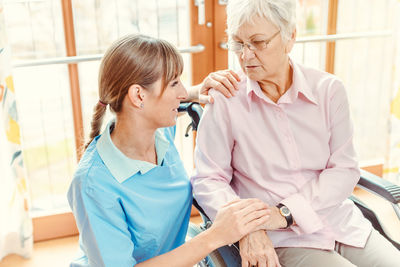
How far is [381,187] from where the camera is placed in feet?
5.09

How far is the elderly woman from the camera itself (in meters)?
1.48

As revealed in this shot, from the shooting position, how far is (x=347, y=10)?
2809mm

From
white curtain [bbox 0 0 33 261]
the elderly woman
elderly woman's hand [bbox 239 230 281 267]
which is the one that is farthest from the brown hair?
white curtain [bbox 0 0 33 261]

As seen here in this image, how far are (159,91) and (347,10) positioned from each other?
1874mm

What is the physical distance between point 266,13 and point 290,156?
0.47 meters

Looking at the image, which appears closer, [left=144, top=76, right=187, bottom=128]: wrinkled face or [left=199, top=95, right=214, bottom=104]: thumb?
[left=144, top=76, right=187, bottom=128]: wrinkled face

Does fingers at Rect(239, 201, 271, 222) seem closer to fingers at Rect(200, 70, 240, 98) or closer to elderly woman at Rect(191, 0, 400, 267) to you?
elderly woman at Rect(191, 0, 400, 267)

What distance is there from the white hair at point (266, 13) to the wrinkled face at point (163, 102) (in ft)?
0.86

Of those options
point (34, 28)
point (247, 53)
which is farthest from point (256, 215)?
point (34, 28)

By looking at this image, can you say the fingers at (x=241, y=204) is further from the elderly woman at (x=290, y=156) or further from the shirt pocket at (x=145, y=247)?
the shirt pocket at (x=145, y=247)

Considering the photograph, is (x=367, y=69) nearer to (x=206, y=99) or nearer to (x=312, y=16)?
(x=312, y=16)

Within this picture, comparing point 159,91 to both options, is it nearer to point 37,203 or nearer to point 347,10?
point 37,203

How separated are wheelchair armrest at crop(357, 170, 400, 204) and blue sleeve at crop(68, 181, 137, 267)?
0.83 m

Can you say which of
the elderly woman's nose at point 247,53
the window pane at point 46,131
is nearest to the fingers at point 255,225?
the elderly woman's nose at point 247,53
